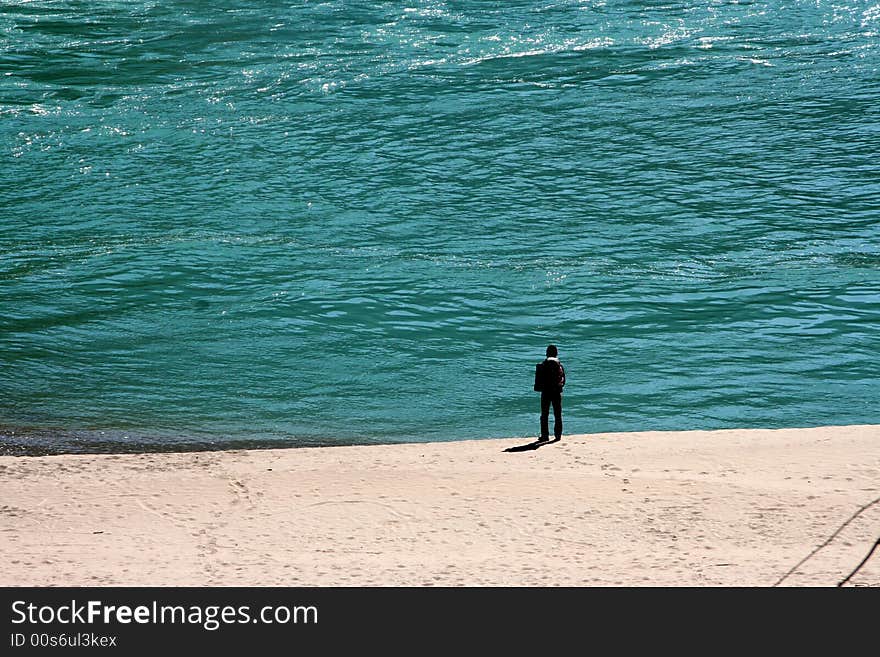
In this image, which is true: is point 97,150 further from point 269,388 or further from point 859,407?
point 859,407

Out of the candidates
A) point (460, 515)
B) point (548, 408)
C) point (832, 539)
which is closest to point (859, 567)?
point (832, 539)

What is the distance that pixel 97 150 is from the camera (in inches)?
1352

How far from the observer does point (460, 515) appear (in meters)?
Result: 12.6

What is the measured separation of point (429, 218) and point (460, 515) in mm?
17325

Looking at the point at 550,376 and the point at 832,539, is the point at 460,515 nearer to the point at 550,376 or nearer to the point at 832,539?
the point at 550,376

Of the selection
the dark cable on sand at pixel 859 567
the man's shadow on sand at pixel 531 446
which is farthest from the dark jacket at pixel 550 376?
the dark cable on sand at pixel 859 567

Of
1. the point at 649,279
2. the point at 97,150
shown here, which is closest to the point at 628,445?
the point at 649,279

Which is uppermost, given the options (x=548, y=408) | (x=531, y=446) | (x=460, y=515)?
(x=548, y=408)

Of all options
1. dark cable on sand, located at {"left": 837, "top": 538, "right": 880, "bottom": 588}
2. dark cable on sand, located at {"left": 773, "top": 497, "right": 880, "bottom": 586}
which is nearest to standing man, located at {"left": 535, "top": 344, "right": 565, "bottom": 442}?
dark cable on sand, located at {"left": 773, "top": 497, "right": 880, "bottom": 586}

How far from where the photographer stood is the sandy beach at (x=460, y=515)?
35.5ft

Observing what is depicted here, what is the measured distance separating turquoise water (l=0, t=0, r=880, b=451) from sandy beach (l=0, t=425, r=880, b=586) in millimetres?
2874

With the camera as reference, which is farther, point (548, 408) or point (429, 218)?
point (429, 218)

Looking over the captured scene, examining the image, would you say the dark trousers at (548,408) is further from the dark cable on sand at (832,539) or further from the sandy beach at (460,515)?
the dark cable on sand at (832,539)

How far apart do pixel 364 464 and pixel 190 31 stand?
33037 millimetres
